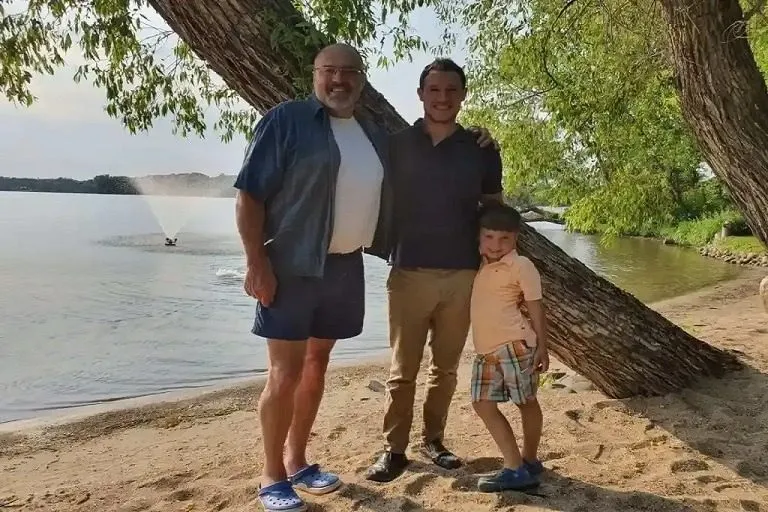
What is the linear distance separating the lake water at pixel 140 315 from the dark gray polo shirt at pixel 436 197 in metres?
6.23

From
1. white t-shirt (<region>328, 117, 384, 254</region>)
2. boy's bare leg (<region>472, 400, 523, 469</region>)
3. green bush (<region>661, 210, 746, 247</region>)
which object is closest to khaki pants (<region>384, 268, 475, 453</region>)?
boy's bare leg (<region>472, 400, 523, 469</region>)

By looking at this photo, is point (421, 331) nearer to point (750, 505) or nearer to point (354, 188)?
point (354, 188)

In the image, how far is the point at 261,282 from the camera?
2938 mm

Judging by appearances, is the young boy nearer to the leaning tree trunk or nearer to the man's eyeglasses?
the man's eyeglasses

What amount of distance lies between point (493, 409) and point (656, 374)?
1.91 meters

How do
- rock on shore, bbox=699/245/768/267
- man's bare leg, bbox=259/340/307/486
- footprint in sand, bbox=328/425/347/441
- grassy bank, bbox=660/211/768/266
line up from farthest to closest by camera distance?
grassy bank, bbox=660/211/768/266 < rock on shore, bbox=699/245/768/267 < footprint in sand, bbox=328/425/347/441 < man's bare leg, bbox=259/340/307/486

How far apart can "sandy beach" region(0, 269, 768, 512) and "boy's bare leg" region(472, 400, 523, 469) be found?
0.53 ft

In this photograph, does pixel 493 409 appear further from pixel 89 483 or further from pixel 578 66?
pixel 578 66

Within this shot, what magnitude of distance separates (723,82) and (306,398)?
9.62 feet

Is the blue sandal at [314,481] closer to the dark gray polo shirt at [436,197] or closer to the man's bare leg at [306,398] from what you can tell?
the man's bare leg at [306,398]

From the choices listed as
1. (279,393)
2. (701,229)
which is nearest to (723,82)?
(279,393)

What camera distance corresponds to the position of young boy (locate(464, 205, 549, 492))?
3.26 m

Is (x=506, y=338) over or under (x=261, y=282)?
under

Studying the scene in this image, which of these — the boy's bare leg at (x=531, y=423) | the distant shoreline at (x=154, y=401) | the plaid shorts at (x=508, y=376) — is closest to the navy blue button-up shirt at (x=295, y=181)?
the plaid shorts at (x=508, y=376)
